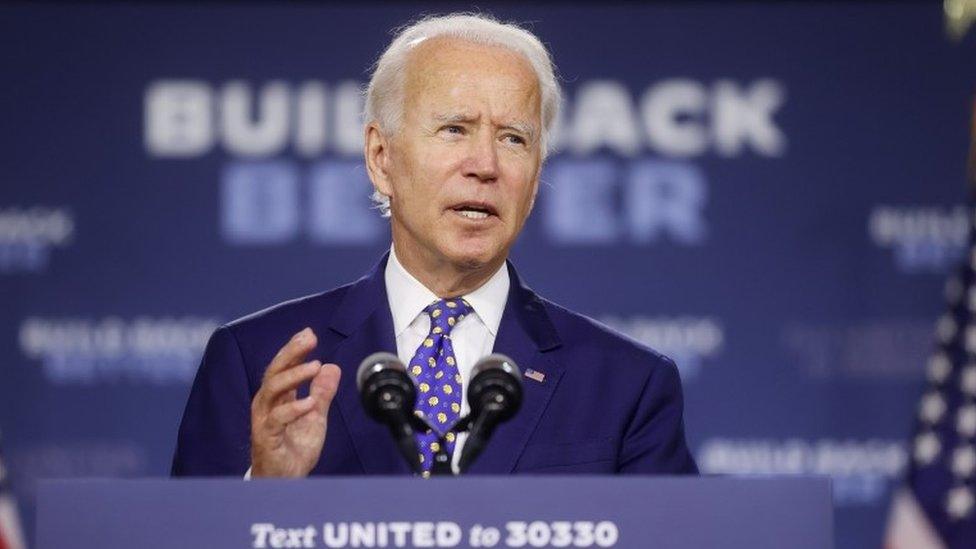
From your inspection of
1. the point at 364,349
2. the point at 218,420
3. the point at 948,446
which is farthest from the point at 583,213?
the point at 218,420

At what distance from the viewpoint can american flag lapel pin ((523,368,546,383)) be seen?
2.44m

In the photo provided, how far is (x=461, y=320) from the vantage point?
Answer: 8.27 ft

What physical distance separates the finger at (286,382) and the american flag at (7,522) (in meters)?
2.81

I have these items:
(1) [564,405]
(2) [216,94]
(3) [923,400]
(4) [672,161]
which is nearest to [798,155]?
(4) [672,161]

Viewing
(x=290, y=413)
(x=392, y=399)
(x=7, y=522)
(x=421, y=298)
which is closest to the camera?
(x=392, y=399)

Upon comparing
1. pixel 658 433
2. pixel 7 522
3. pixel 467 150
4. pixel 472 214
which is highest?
pixel 467 150

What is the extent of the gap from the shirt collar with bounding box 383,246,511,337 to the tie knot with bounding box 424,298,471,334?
1cm

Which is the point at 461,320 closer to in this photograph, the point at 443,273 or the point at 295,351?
the point at 443,273

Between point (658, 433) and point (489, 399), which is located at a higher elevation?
point (489, 399)

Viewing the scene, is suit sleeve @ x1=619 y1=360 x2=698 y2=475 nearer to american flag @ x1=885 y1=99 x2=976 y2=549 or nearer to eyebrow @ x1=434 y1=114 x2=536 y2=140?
eyebrow @ x1=434 y1=114 x2=536 y2=140

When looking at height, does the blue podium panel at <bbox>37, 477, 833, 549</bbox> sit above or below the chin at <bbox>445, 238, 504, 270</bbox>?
below

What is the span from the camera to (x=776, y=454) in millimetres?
4852

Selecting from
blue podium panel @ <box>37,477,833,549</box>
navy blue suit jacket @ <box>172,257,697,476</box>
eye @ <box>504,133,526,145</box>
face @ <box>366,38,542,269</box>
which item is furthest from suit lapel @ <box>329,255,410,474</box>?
blue podium panel @ <box>37,477,833,549</box>

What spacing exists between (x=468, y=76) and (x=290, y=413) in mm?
791
